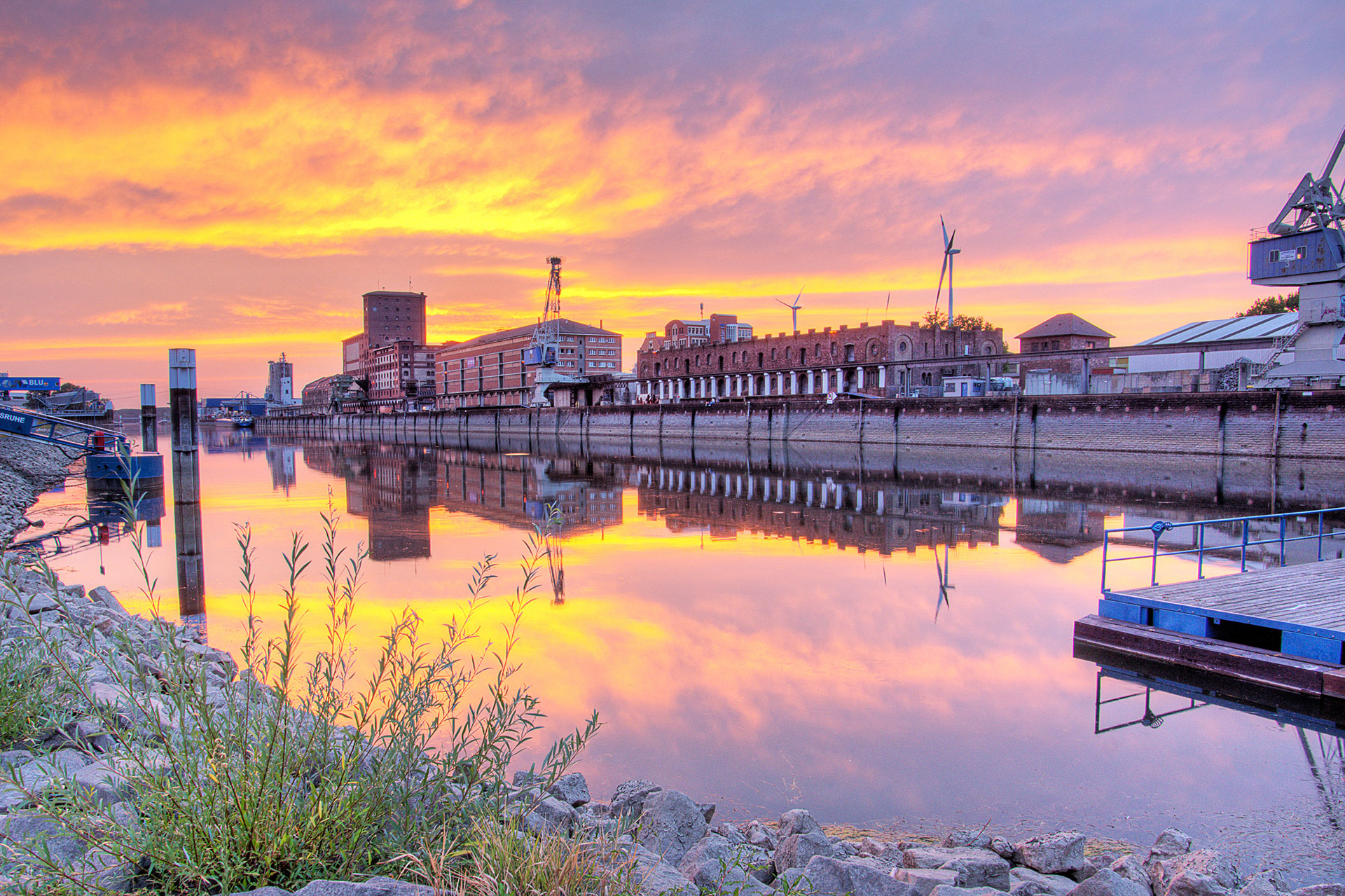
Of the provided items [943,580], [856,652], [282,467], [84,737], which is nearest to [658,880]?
[84,737]

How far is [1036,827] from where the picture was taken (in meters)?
5.41

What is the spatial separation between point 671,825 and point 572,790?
1056 mm

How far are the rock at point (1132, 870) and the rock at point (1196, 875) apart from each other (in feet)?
0.20

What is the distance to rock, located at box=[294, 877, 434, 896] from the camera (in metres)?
2.68

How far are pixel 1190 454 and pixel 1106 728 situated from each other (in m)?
33.6

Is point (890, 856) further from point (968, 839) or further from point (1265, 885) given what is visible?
point (1265, 885)

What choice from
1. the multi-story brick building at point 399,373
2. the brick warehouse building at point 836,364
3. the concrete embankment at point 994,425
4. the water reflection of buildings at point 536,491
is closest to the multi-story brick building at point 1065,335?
the brick warehouse building at point 836,364

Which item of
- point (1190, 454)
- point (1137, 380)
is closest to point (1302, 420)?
point (1190, 454)

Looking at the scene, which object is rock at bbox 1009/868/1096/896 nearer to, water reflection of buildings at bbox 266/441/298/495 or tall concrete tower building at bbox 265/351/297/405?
water reflection of buildings at bbox 266/441/298/495

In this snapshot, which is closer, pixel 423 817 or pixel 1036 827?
pixel 423 817

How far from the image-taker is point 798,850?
4.28 m

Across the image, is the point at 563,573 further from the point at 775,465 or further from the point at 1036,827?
the point at 775,465

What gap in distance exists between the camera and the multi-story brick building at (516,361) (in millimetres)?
116812

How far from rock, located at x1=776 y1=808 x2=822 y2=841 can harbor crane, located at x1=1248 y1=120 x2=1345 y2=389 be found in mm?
41364
